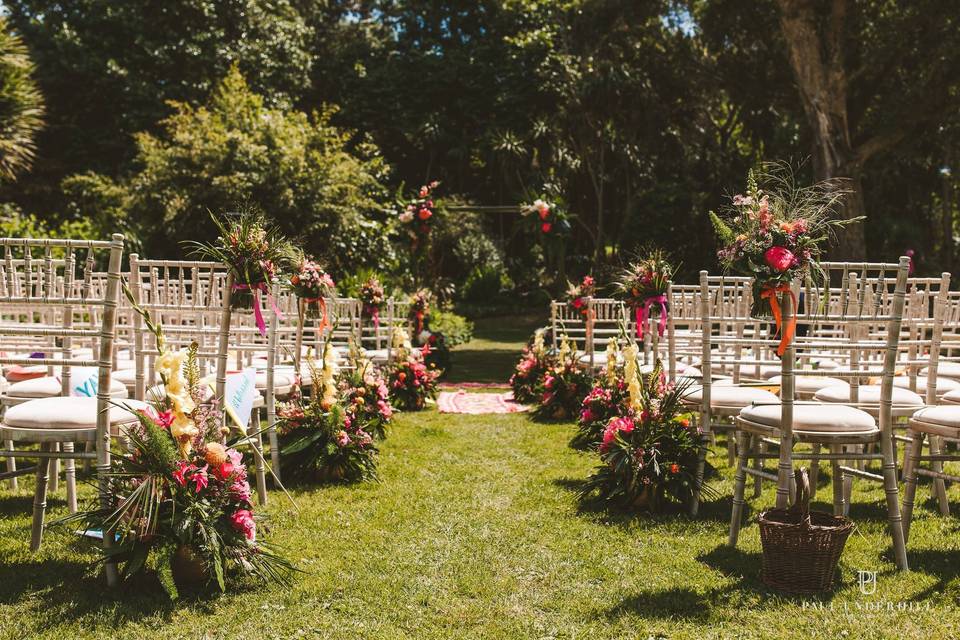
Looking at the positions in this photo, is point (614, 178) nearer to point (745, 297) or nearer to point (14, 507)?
point (745, 297)

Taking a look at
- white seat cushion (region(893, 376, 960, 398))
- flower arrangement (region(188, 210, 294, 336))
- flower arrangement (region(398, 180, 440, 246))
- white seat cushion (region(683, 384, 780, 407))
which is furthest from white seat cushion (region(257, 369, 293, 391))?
flower arrangement (region(398, 180, 440, 246))

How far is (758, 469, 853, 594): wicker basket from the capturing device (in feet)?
11.6

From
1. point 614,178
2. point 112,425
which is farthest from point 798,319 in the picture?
point 614,178

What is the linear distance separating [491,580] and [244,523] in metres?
1.13

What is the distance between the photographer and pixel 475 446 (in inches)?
276

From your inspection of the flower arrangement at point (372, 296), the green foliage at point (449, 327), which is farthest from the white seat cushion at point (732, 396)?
the green foliage at point (449, 327)

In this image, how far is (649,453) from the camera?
493 centimetres

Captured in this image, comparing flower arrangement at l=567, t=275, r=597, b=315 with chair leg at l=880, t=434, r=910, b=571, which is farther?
flower arrangement at l=567, t=275, r=597, b=315

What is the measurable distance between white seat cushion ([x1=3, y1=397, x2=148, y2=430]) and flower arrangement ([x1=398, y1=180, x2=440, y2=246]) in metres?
7.71

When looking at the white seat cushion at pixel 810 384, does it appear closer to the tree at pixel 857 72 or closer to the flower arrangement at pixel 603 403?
the flower arrangement at pixel 603 403

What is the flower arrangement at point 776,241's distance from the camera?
377 centimetres

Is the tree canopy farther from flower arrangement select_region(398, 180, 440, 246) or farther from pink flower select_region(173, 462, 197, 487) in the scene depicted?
pink flower select_region(173, 462, 197, 487)

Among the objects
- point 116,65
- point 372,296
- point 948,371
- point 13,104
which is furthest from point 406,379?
point 116,65

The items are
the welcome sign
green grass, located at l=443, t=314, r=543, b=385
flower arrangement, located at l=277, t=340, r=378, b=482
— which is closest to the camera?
the welcome sign
